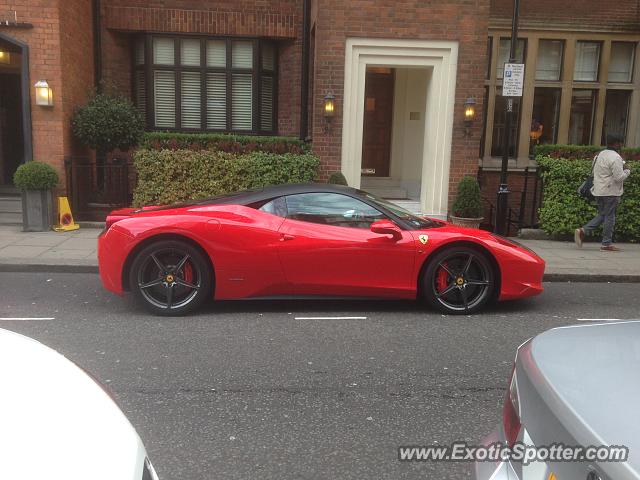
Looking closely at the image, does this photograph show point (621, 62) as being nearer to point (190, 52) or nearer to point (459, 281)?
point (190, 52)

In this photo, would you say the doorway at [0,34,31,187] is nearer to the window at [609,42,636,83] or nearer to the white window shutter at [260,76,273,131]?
the white window shutter at [260,76,273,131]

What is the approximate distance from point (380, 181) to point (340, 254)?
794 cm

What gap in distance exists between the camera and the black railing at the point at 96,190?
11.3 m

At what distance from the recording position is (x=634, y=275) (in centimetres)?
814

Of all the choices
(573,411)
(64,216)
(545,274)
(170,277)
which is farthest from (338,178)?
(573,411)

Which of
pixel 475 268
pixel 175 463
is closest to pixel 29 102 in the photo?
pixel 475 268

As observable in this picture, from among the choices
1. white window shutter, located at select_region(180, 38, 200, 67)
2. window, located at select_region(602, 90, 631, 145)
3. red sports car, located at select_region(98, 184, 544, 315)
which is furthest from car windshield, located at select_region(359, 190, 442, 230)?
window, located at select_region(602, 90, 631, 145)

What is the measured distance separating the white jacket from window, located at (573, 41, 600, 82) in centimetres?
488

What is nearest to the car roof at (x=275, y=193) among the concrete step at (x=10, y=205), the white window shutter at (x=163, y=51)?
the concrete step at (x=10, y=205)

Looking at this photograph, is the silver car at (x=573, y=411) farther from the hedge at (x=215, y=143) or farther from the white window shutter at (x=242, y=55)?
the white window shutter at (x=242, y=55)

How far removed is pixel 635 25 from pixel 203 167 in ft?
34.0

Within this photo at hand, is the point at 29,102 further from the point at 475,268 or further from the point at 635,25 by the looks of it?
the point at 635,25

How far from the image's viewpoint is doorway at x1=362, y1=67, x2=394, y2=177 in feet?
44.9

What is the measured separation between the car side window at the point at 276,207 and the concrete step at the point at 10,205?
8062mm
